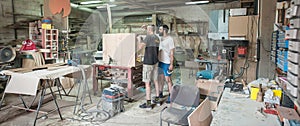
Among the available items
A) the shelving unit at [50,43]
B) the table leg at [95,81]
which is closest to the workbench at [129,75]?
the table leg at [95,81]

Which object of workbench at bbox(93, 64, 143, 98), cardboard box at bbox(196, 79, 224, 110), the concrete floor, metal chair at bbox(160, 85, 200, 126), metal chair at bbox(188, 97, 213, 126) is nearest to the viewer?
metal chair at bbox(188, 97, 213, 126)

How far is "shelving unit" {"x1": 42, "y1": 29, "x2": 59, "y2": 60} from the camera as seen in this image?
4227mm

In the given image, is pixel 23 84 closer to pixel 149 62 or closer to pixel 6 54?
pixel 149 62

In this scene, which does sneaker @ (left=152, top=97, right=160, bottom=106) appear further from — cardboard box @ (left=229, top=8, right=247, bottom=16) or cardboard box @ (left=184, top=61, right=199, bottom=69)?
cardboard box @ (left=229, top=8, right=247, bottom=16)

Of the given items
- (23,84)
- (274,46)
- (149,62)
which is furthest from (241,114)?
(23,84)

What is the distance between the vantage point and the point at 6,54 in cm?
353

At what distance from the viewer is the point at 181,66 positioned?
414cm

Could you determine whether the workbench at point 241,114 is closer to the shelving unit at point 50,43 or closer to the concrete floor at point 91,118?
the concrete floor at point 91,118

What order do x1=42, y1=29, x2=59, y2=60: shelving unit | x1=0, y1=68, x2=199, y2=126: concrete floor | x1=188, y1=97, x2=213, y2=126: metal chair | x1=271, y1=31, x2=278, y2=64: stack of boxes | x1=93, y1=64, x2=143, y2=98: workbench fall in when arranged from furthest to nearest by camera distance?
x1=42, y1=29, x2=59, y2=60: shelving unit
x1=93, y1=64, x2=143, y2=98: workbench
x1=0, y1=68, x2=199, y2=126: concrete floor
x1=271, y1=31, x2=278, y2=64: stack of boxes
x1=188, y1=97, x2=213, y2=126: metal chair

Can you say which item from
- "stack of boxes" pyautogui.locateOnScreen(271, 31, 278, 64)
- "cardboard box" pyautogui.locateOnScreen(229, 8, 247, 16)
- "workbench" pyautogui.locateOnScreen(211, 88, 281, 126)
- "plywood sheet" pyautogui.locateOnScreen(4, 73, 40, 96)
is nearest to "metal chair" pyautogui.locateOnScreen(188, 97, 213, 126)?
"workbench" pyautogui.locateOnScreen(211, 88, 281, 126)

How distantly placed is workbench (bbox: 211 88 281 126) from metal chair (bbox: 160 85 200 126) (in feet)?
1.55

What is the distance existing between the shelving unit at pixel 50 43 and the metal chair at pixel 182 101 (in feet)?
10.5

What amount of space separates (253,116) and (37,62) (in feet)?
12.7

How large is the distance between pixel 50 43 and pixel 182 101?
346 centimetres
